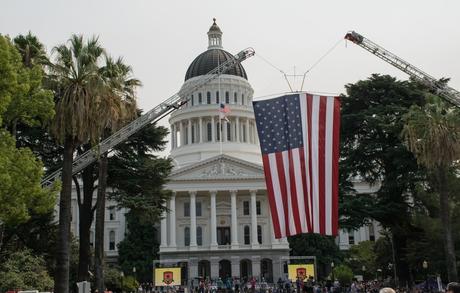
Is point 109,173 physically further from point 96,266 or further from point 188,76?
point 188,76

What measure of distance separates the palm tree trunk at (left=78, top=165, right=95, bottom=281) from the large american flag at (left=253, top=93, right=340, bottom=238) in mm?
15319

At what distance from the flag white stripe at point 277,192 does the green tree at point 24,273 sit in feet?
55.8

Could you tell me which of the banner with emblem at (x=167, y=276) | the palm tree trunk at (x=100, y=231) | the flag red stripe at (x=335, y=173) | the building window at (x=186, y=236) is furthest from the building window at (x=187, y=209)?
the flag red stripe at (x=335, y=173)

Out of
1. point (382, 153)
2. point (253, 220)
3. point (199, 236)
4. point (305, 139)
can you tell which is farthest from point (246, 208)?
point (305, 139)

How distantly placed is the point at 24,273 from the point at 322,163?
19.8m

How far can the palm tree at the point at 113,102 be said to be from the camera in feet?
80.2

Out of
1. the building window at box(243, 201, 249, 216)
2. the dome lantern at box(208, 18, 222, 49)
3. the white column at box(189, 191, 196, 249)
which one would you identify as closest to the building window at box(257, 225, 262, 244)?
the building window at box(243, 201, 249, 216)

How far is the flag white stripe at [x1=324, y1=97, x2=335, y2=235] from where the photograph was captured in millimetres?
21016

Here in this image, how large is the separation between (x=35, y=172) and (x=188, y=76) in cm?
8727

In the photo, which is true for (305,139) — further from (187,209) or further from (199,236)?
(187,209)

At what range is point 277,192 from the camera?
21.3 meters

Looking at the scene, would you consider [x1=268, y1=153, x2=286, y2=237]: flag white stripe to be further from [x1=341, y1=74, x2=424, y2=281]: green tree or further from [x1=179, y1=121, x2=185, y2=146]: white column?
[x1=179, y1=121, x2=185, y2=146]: white column

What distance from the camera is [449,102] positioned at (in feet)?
133

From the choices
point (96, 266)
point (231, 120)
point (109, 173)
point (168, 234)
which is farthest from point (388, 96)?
point (231, 120)
